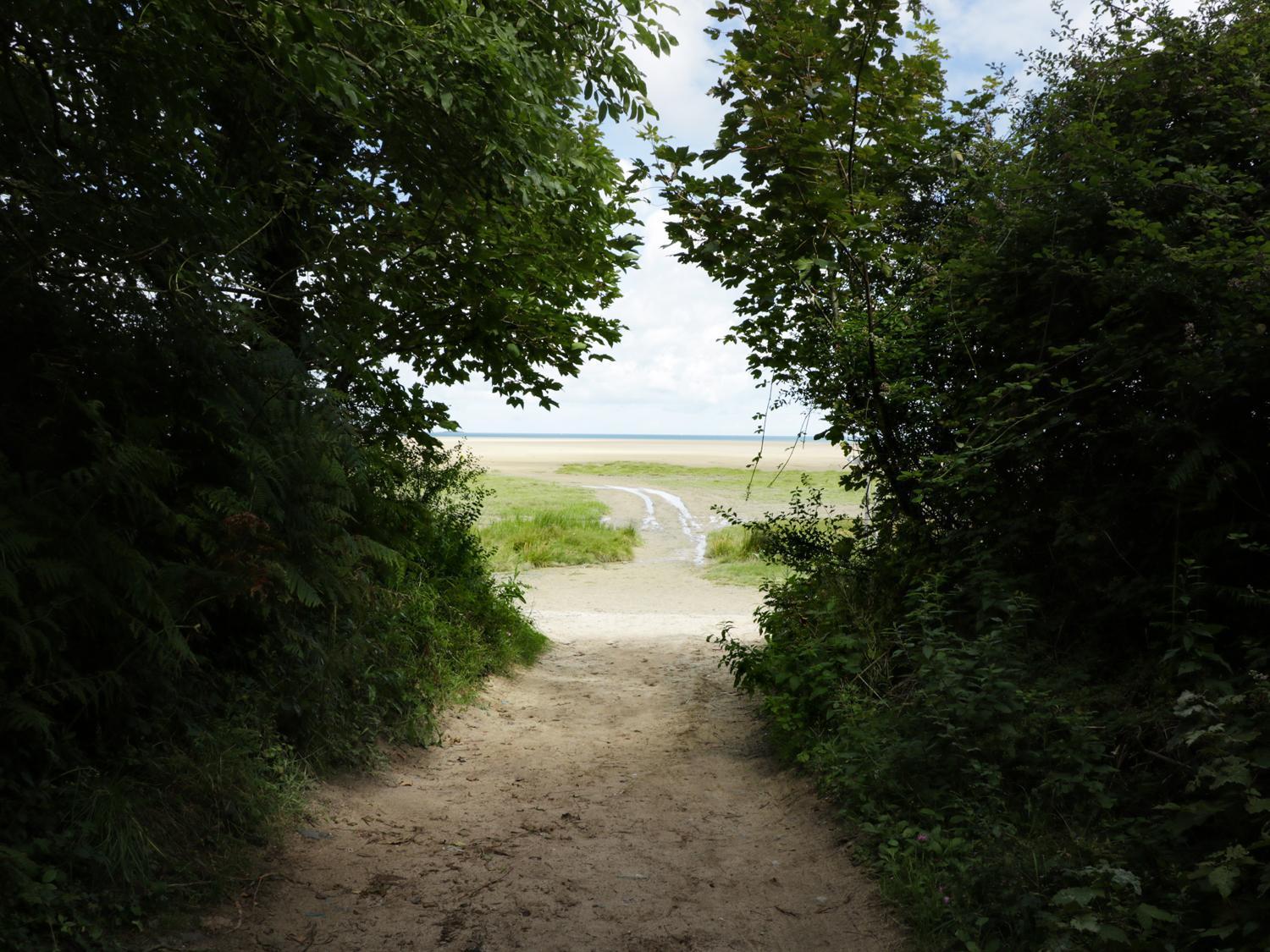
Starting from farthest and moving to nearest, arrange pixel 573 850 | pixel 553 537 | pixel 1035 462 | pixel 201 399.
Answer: pixel 553 537
pixel 1035 462
pixel 573 850
pixel 201 399

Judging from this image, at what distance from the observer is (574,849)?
5113 millimetres

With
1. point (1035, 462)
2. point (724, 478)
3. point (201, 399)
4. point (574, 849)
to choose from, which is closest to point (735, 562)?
point (1035, 462)

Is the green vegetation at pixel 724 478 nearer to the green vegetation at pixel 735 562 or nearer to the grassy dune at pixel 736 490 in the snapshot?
the grassy dune at pixel 736 490

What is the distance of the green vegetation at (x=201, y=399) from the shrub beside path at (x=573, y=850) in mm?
407

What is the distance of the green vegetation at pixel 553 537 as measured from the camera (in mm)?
20688

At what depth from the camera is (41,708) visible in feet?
12.6

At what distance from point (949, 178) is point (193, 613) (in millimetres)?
7818

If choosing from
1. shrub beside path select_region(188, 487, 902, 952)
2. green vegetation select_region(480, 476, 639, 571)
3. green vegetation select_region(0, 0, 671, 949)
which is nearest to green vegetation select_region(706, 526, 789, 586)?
green vegetation select_region(480, 476, 639, 571)

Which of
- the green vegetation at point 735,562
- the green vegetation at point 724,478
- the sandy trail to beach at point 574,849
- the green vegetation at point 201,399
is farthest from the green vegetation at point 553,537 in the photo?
the green vegetation at point 201,399

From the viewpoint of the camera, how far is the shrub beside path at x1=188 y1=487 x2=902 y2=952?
4082 millimetres

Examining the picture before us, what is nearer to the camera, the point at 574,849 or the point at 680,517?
the point at 574,849

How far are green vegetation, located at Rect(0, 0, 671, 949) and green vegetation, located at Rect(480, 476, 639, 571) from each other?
10.6m

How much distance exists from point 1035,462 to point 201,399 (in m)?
5.38

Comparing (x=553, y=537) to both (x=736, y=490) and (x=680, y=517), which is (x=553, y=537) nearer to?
(x=680, y=517)
